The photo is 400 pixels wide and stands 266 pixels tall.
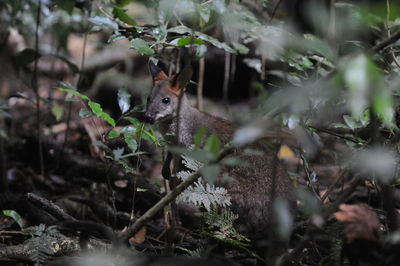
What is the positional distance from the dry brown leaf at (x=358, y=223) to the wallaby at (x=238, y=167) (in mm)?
1123

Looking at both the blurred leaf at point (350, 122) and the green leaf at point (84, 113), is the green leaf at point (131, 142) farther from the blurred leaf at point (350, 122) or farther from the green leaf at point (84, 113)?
the blurred leaf at point (350, 122)

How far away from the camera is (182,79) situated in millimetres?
4039

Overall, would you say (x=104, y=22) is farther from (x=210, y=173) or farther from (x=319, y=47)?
(x=210, y=173)

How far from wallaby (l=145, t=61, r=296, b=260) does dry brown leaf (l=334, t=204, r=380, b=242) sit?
1.12 metres

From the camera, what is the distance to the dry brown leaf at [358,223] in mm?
1928

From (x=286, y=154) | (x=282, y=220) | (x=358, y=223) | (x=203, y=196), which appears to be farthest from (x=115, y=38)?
(x=286, y=154)

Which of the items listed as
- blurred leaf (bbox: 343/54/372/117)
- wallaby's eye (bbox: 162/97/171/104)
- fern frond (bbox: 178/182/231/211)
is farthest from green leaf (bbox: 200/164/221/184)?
wallaby's eye (bbox: 162/97/171/104)

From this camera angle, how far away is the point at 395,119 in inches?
106

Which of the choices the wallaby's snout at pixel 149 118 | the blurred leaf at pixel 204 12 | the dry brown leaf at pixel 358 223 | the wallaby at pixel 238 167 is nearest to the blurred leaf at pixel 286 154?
the wallaby at pixel 238 167

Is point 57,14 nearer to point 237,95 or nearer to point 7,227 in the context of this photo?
point 237,95

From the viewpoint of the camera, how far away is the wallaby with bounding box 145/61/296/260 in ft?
12.3

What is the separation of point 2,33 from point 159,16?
10.6 feet

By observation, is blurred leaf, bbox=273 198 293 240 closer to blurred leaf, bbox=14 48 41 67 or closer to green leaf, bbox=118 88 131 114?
green leaf, bbox=118 88 131 114

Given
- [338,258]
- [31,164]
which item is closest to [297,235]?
[338,258]
